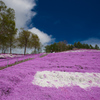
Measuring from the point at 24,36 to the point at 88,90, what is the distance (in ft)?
131

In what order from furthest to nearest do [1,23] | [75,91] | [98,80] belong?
[1,23] < [98,80] < [75,91]

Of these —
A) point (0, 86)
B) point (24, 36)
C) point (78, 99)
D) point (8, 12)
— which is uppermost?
point (8, 12)

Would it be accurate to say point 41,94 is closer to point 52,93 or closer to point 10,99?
point 52,93

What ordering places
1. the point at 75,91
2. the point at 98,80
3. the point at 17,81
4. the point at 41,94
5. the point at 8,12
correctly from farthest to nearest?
the point at 8,12 → the point at 98,80 → the point at 17,81 → the point at 75,91 → the point at 41,94

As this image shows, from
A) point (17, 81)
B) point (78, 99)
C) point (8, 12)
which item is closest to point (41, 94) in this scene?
point (78, 99)

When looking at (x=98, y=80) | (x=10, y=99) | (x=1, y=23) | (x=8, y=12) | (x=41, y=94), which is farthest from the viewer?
(x=8, y=12)

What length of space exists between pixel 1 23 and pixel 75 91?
27665 mm

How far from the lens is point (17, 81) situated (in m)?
5.11

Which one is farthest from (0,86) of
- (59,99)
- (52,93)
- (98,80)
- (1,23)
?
(1,23)

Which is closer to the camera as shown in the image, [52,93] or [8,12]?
[52,93]

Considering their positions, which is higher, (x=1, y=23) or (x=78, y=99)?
(x=1, y=23)

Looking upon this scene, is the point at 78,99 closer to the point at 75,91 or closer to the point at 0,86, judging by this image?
the point at 75,91

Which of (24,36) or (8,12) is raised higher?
(8,12)

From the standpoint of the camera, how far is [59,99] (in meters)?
3.41
